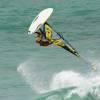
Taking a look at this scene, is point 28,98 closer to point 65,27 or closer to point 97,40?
point 97,40

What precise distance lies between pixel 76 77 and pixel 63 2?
79.3ft

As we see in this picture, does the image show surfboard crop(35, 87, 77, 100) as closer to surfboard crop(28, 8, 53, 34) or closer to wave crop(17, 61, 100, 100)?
wave crop(17, 61, 100, 100)

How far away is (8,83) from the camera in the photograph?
1335 inches

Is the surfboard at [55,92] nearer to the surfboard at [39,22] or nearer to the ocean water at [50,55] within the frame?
the ocean water at [50,55]

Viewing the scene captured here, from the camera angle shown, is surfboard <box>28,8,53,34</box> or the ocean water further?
the ocean water

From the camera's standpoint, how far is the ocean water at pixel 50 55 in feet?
102

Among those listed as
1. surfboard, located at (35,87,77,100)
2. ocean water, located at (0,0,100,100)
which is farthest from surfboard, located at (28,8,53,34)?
surfboard, located at (35,87,77,100)

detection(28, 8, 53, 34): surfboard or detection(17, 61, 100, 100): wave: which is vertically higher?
detection(28, 8, 53, 34): surfboard

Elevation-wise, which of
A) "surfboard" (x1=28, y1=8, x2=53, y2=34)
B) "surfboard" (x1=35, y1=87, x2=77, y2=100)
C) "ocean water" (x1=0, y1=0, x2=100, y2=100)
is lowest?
"ocean water" (x1=0, y1=0, x2=100, y2=100)

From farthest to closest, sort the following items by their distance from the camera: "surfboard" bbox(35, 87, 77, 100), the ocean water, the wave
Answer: the ocean water < "surfboard" bbox(35, 87, 77, 100) < the wave

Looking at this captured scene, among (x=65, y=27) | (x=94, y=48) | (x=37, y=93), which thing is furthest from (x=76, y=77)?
(x=65, y=27)

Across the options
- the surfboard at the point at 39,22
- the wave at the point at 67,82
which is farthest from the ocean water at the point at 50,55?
the surfboard at the point at 39,22

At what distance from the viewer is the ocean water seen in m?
31.1

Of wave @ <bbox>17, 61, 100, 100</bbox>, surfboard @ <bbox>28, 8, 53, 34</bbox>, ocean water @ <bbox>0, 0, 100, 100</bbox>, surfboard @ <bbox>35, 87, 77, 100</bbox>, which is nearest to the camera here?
surfboard @ <bbox>28, 8, 53, 34</bbox>
